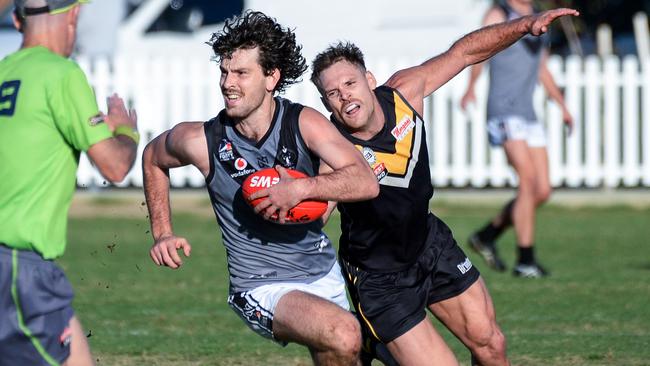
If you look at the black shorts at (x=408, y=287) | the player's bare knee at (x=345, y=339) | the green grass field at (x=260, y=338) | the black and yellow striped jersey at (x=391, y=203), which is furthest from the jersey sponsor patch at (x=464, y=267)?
the green grass field at (x=260, y=338)

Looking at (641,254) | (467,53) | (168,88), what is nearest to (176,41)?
(168,88)

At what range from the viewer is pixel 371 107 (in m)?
6.16

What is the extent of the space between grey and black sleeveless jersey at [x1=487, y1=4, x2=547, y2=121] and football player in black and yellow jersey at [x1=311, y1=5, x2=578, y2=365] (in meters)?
4.41

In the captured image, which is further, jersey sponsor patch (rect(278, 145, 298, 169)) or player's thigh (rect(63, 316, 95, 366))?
jersey sponsor patch (rect(278, 145, 298, 169))

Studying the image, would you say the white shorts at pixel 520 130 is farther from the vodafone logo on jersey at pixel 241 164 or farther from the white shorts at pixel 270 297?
the vodafone logo on jersey at pixel 241 164

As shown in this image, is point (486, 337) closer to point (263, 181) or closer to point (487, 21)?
point (263, 181)

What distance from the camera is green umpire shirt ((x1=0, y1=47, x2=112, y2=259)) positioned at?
475 centimetres

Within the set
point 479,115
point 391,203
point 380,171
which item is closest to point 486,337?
point 391,203

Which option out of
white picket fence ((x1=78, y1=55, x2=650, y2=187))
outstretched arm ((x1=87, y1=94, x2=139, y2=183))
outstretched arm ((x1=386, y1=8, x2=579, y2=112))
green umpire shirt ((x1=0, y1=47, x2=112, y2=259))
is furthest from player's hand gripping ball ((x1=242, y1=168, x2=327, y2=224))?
white picket fence ((x1=78, y1=55, x2=650, y2=187))

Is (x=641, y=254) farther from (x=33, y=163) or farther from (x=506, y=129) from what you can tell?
(x=33, y=163)

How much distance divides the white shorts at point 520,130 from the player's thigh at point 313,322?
Answer: 16.6 ft

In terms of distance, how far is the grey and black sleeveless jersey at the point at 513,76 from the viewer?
35.1 feet

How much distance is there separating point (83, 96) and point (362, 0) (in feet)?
Result: 57.7

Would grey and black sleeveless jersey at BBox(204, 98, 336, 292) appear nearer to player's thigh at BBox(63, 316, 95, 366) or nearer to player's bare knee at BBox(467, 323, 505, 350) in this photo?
player's bare knee at BBox(467, 323, 505, 350)
